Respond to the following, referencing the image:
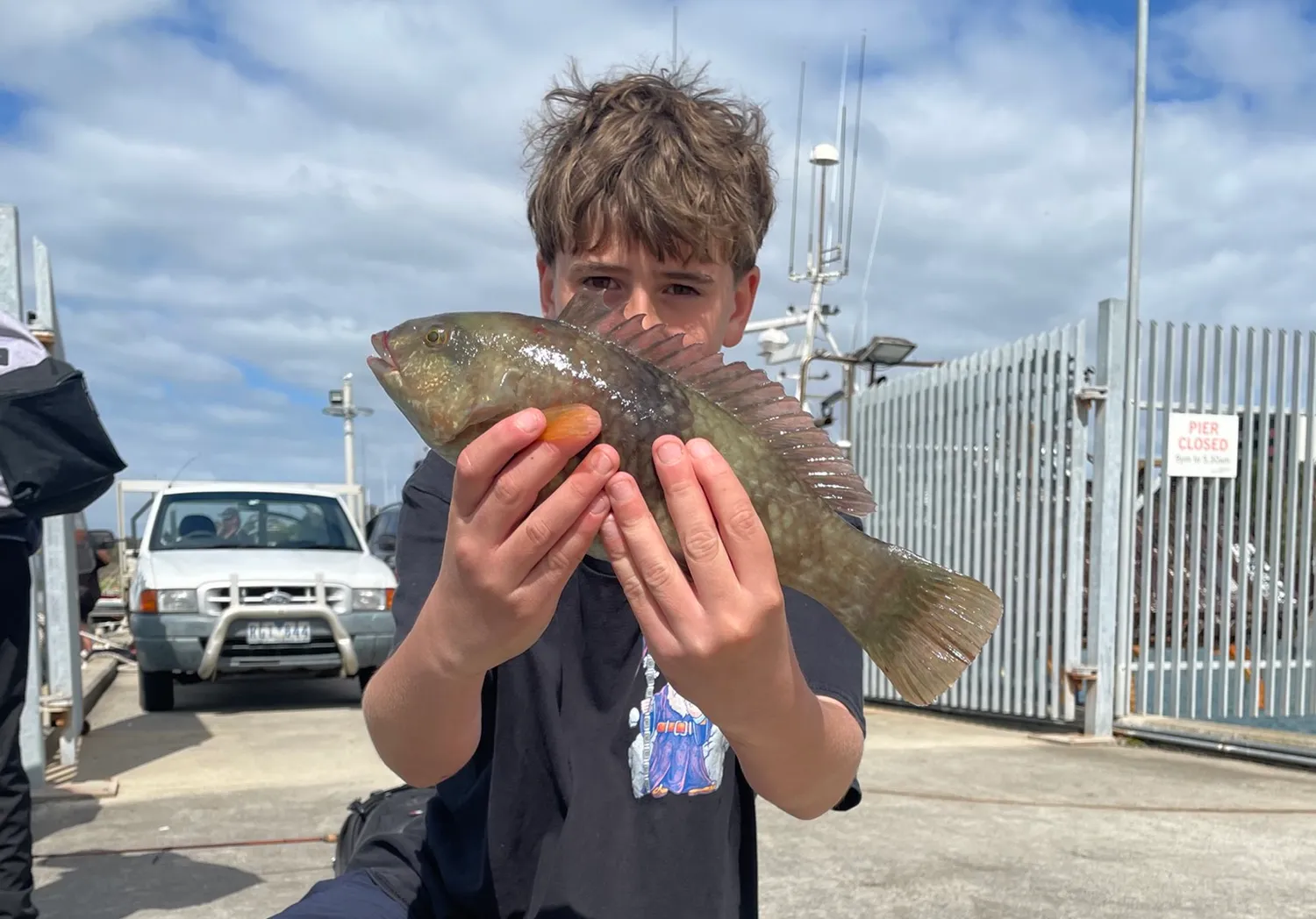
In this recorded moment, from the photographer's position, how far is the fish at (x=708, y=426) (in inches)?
66.5

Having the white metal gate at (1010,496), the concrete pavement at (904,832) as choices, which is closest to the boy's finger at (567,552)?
the concrete pavement at (904,832)

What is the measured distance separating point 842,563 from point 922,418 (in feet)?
24.6

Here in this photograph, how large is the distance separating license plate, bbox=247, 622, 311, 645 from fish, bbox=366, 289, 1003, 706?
6.97 meters

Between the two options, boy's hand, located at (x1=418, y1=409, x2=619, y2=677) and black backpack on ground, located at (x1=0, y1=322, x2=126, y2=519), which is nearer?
boy's hand, located at (x1=418, y1=409, x2=619, y2=677)

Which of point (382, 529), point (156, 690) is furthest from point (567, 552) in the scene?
point (382, 529)

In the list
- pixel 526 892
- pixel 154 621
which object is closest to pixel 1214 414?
pixel 526 892

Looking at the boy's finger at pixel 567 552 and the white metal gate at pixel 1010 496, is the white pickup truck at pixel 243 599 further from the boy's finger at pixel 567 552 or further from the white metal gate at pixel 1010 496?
the boy's finger at pixel 567 552

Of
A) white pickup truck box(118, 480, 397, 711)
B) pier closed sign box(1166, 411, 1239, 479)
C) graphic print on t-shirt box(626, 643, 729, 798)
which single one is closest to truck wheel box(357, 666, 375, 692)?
white pickup truck box(118, 480, 397, 711)

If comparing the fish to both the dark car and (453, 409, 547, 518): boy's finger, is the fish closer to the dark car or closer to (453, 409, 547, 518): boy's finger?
(453, 409, 547, 518): boy's finger

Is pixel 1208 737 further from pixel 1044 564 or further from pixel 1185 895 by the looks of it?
pixel 1185 895

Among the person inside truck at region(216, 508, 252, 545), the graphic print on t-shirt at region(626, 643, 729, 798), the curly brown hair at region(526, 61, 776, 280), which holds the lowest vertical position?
the person inside truck at region(216, 508, 252, 545)

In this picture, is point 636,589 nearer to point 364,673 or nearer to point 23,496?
point 23,496

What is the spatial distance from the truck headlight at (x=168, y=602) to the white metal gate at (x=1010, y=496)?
219 inches

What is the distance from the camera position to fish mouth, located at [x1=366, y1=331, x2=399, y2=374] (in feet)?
5.84
